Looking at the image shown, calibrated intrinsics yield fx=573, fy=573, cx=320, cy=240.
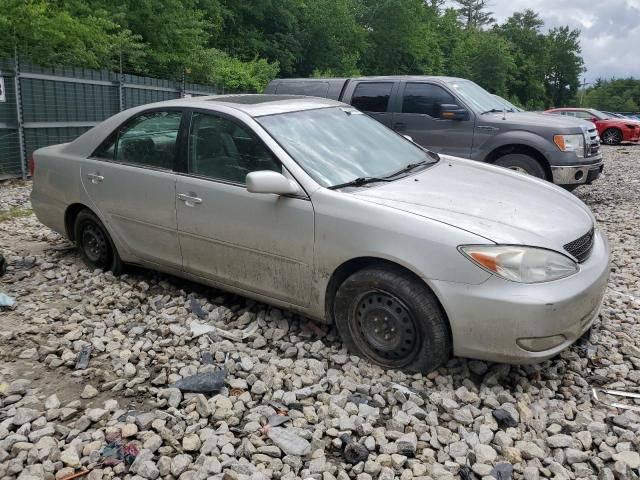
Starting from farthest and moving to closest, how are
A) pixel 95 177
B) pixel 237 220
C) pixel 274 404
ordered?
pixel 95 177 → pixel 237 220 → pixel 274 404

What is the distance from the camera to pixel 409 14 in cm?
3044

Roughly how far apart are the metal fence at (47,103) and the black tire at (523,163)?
25.2 feet

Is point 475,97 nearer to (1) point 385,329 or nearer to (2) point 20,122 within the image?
(1) point 385,329

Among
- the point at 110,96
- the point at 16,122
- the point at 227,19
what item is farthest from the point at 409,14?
the point at 16,122

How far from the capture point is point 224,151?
13.1 ft

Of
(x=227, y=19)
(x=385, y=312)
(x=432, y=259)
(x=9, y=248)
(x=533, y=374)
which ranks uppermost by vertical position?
(x=227, y=19)

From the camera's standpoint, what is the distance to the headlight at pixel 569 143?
7.64m

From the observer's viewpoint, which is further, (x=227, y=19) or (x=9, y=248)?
(x=227, y=19)

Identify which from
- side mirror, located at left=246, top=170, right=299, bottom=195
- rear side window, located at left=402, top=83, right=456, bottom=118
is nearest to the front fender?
rear side window, located at left=402, top=83, right=456, bottom=118

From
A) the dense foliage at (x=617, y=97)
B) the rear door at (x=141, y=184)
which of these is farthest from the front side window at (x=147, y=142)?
the dense foliage at (x=617, y=97)

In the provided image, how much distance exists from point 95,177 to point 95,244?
643mm

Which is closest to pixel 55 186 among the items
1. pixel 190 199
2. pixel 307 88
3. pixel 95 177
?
pixel 95 177

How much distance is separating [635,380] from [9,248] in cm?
559

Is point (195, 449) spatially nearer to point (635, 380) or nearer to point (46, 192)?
point (635, 380)
